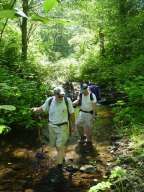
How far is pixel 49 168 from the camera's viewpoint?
9000mm

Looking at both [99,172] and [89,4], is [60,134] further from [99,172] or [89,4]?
[89,4]

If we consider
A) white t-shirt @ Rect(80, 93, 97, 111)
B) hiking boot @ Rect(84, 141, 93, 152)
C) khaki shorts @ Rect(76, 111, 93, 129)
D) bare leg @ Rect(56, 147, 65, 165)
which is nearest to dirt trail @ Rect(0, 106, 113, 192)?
hiking boot @ Rect(84, 141, 93, 152)

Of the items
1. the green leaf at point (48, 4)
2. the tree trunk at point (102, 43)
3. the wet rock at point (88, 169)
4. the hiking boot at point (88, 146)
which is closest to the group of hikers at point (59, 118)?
the wet rock at point (88, 169)

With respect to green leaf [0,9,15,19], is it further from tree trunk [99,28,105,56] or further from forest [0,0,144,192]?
tree trunk [99,28,105,56]

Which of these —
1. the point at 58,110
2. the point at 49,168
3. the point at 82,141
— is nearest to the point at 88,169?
the point at 49,168

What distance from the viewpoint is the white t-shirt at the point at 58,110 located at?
8.53 m

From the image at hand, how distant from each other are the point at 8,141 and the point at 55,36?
68.8 metres

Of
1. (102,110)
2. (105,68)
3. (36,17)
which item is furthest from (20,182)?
(105,68)

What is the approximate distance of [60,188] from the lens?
7.93 metres

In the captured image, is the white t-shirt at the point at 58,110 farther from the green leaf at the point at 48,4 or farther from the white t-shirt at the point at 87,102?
the green leaf at the point at 48,4

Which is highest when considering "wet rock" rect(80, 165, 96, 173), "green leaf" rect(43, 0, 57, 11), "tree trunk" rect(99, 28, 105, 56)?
"tree trunk" rect(99, 28, 105, 56)

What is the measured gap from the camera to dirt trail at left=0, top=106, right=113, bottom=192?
791cm

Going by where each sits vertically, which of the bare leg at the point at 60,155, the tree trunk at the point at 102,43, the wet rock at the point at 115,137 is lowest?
the wet rock at the point at 115,137

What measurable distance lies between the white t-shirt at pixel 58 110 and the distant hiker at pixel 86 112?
68.1 inches
